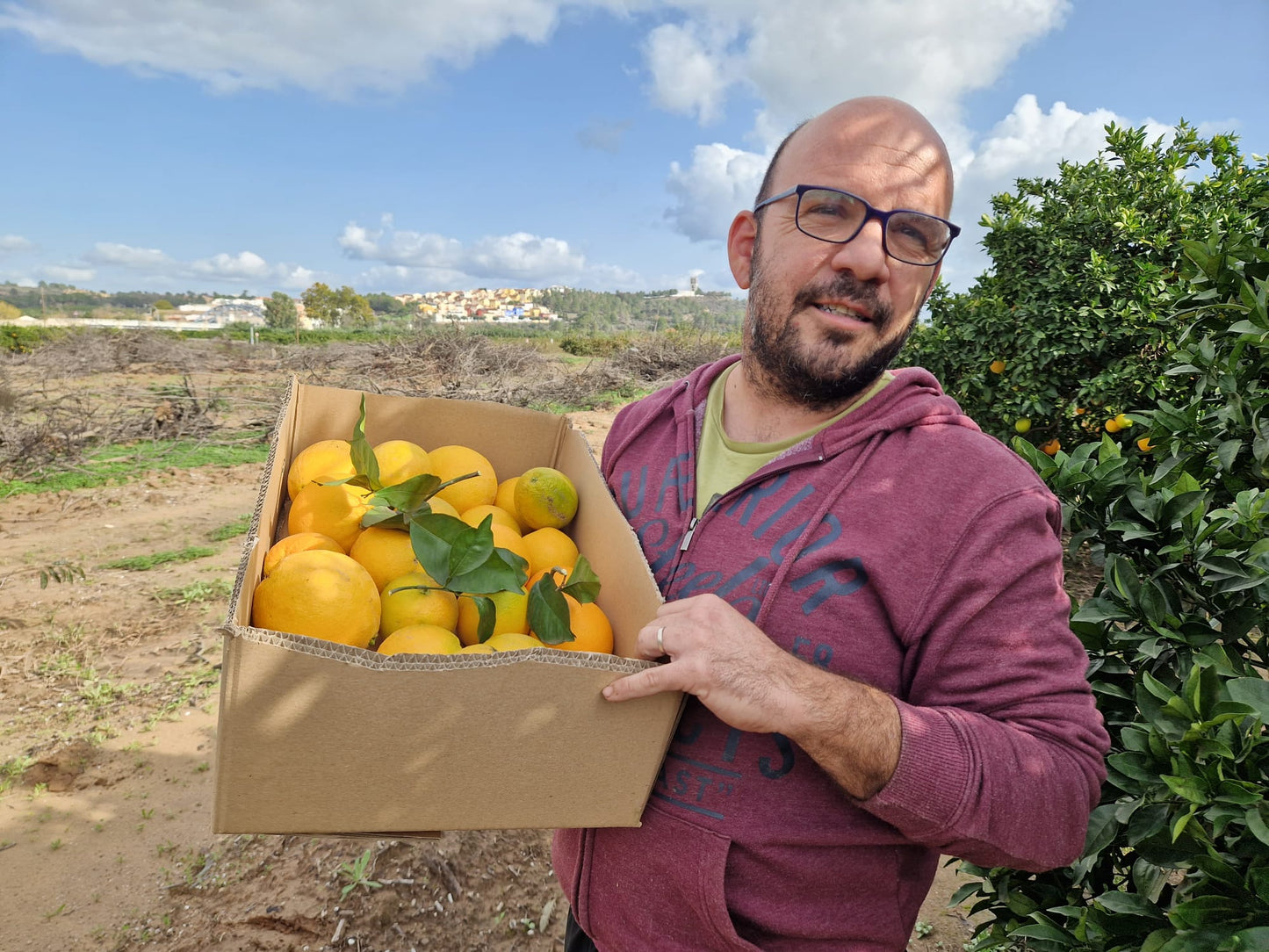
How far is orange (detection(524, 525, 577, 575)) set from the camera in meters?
1.47

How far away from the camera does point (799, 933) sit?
1239 mm

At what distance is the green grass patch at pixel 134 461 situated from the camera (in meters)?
7.98

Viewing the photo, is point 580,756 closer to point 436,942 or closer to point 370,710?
point 370,710

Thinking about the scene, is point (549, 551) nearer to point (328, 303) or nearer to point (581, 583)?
point (581, 583)

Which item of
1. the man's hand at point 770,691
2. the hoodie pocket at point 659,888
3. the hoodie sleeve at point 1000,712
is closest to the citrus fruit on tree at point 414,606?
the man's hand at point 770,691

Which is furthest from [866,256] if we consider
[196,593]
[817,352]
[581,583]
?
[196,593]

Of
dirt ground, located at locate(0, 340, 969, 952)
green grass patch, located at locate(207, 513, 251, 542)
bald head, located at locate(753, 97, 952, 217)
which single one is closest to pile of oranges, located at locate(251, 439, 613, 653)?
bald head, located at locate(753, 97, 952, 217)

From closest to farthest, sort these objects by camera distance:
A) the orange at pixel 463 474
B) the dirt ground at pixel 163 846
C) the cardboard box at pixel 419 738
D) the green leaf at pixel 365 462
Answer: the cardboard box at pixel 419 738 < the green leaf at pixel 365 462 < the orange at pixel 463 474 < the dirt ground at pixel 163 846

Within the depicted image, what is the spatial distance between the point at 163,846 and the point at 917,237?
3446mm

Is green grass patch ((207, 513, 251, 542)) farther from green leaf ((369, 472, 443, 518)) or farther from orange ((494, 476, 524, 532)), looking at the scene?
green leaf ((369, 472, 443, 518))

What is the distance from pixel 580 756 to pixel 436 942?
193 centimetres

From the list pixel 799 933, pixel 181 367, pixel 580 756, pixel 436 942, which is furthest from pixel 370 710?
pixel 181 367

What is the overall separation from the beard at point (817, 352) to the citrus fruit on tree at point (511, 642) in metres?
0.73

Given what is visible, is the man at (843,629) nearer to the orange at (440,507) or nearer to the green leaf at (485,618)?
the green leaf at (485,618)
